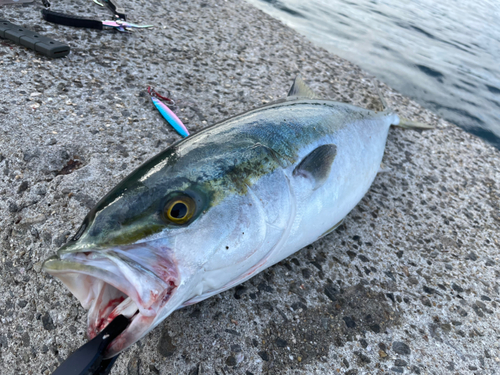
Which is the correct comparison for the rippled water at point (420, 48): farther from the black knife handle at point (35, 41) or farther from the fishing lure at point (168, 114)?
the black knife handle at point (35, 41)

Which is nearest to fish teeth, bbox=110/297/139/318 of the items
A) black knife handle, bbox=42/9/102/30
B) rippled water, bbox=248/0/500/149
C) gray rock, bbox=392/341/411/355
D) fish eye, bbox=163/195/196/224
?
fish eye, bbox=163/195/196/224

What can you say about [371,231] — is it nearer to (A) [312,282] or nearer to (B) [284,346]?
(A) [312,282]

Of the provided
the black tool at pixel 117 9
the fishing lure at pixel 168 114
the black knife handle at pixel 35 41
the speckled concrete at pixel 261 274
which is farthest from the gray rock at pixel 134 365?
the black tool at pixel 117 9

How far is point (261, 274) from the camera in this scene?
1562 mm

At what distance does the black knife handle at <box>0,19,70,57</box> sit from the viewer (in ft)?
8.01

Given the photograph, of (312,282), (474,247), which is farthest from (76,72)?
(474,247)

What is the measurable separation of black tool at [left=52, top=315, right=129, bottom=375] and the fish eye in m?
0.34

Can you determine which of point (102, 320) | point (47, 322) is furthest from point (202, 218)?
point (47, 322)

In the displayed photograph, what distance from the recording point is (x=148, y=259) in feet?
3.18

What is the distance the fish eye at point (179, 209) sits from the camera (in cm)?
104

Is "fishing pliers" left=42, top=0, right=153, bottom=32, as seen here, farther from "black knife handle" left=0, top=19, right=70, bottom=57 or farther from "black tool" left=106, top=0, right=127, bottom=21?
"black knife handle" left=0, top=19, right=70, bottom=57

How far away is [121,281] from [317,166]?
3.14 feet

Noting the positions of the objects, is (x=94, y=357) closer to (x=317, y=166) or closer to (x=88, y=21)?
(x=317, y=166)

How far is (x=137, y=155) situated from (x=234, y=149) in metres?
0.95
